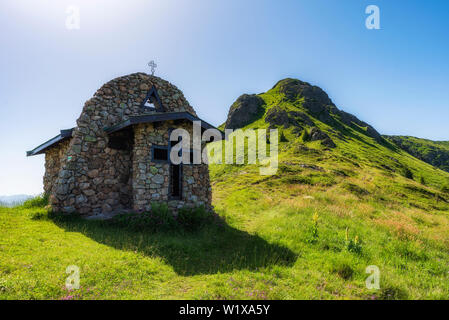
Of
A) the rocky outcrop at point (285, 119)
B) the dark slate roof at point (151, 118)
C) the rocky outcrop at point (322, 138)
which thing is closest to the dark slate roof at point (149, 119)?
Result: the dark slate roof at point (151, 118)

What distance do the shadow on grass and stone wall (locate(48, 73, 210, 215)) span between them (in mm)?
1169

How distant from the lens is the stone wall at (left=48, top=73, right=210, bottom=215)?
419 inches

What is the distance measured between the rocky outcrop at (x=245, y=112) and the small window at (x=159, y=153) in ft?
197

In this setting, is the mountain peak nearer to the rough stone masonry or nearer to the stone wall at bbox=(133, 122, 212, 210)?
the rough stone masonry

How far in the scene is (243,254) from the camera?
7.64m

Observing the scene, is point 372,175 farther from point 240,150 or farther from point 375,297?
Answer: point 375,297

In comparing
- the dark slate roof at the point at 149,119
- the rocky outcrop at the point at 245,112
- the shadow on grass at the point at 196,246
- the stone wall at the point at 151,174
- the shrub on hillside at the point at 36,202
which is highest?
the rocky outcrop at the point at 245,112

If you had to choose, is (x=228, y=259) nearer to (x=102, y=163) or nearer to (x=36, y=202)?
(x=102, y=163)

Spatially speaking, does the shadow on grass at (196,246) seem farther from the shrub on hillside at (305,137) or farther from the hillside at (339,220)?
the shrub on hillside at (305,137)

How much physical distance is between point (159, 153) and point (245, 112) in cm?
6483

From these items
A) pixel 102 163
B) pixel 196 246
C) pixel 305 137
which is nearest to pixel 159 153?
pixel 102 163

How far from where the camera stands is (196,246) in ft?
27.3

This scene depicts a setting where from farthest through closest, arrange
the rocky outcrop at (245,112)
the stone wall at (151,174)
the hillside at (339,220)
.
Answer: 1. the rocky outcrop at (245,112)
2. the stone wall at (151,174)
3. the hillside at (339,220)

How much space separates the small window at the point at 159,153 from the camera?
11.2 metres
